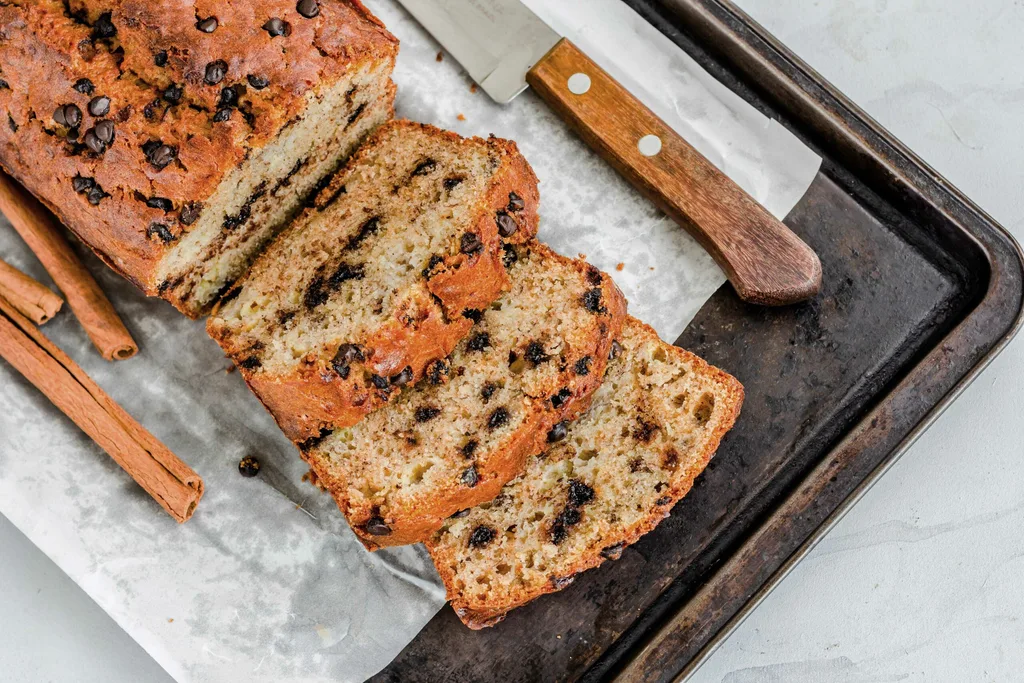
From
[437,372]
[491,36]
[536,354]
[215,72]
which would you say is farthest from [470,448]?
[491,36]

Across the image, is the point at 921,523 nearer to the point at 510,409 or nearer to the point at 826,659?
the point at 826,659

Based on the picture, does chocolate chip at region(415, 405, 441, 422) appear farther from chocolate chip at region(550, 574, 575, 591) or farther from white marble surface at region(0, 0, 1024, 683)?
white marble surface at region(0, 0, 1024, 683)

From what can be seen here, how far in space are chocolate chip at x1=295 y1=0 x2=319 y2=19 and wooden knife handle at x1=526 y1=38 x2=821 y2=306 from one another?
2.89ft

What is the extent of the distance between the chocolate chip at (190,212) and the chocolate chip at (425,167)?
716 mm

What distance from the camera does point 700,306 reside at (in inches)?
122

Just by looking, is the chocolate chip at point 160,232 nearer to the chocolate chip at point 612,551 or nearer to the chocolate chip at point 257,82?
the chocolate chip at point 257,82

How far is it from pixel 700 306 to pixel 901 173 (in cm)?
91

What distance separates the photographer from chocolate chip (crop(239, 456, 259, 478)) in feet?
9.97

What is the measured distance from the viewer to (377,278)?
2588 mm

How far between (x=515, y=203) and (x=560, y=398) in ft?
2.23

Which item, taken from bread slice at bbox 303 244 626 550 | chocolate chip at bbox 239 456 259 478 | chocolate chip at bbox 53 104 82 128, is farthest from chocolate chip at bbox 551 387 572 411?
chocolate chip at bbox 53 104 82 128

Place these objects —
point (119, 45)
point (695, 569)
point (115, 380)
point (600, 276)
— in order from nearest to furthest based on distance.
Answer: point (119, 45)
point (600, 276)
point (695, 569)
point (115, 380)

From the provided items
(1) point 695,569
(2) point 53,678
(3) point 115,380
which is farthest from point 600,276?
(2) point 53,678

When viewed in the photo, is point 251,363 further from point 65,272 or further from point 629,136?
point 629,136
